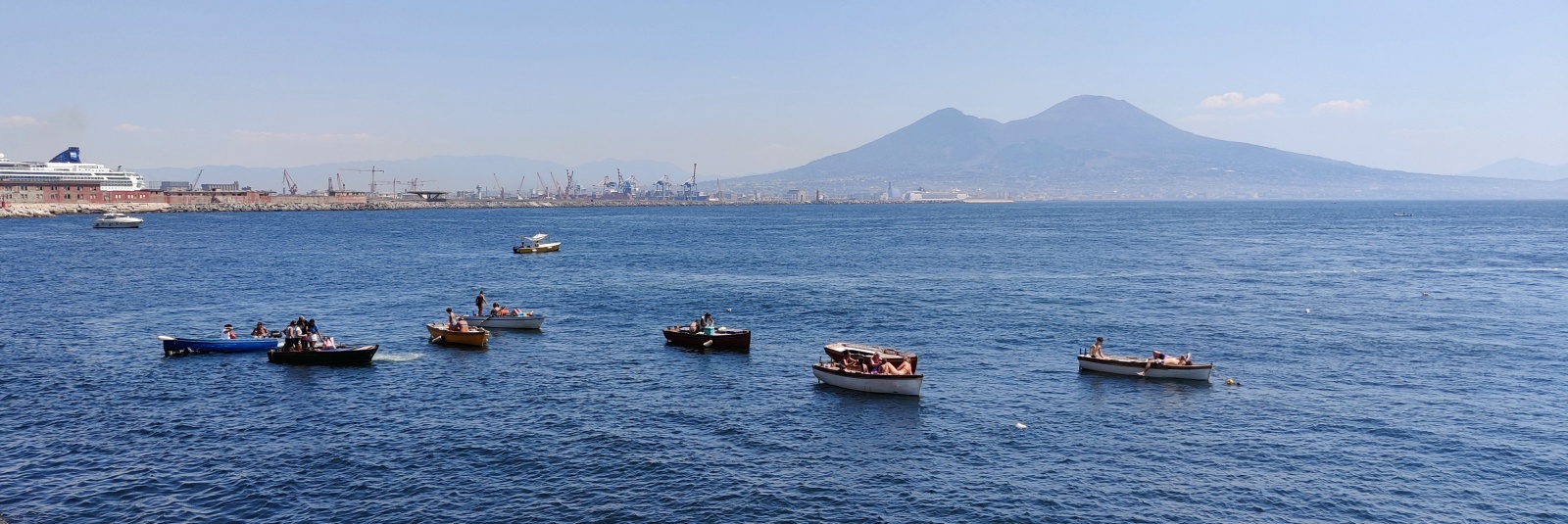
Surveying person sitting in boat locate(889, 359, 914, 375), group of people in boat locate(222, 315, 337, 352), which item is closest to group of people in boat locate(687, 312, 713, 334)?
person sitting in boat locate(889, 359, 914, 375)

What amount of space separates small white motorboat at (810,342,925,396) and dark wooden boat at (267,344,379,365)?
21.1 metres

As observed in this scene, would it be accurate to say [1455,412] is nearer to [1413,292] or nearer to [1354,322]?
[1354,322]

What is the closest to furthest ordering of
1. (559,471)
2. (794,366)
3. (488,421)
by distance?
(559,471), (488,421), (794,366)

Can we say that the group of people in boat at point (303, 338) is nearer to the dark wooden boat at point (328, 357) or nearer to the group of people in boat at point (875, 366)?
the dark wooden boat at point (328, 357)

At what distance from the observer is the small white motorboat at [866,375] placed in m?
40.8

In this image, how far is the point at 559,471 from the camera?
1207 inches

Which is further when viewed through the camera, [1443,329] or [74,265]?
[74,265]

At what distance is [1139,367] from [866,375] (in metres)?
12.6

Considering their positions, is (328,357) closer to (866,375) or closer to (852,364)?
(852,364)

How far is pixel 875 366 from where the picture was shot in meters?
41.8

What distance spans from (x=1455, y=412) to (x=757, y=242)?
108991mm

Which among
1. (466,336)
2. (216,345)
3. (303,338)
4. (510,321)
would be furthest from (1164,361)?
(216,345)

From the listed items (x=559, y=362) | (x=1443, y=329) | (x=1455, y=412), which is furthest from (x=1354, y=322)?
(x=559, y=362)

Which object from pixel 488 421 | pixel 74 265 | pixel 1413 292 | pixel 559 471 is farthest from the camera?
pixel 74 265
